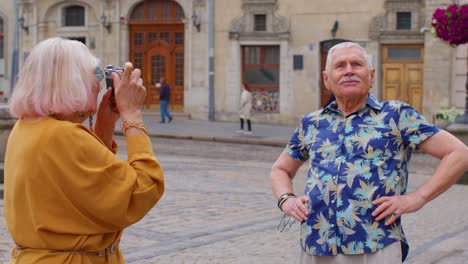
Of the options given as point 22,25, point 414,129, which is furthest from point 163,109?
point 414,129

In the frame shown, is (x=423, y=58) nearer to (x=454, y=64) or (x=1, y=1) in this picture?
(x=454, y=64)

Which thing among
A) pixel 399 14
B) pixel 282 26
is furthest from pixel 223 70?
pixel 399 14

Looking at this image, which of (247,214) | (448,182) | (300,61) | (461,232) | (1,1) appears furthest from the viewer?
(1,1)

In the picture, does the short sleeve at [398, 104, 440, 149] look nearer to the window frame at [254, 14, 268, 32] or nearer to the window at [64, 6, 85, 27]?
the window frame at [254, 14, 268, 32]

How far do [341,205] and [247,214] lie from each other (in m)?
6.23

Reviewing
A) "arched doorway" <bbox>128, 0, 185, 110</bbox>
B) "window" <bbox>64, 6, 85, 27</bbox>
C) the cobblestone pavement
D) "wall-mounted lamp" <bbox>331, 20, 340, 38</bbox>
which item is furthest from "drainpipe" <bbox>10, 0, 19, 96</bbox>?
the cobblestone pavement

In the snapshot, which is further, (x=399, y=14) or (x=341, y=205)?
(x=399, y=14)

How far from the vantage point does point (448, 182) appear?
11.9ft

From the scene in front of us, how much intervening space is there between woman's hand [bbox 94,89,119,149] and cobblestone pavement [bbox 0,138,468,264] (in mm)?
3787

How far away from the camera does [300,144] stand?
3979 mm

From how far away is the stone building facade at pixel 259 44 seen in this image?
87.1 ft

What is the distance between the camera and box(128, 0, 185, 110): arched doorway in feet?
99.5

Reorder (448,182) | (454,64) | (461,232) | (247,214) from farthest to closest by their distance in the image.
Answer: (454,64)
(247,214)
(461,232)
(448,182)

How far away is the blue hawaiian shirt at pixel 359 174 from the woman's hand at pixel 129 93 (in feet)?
3.18
